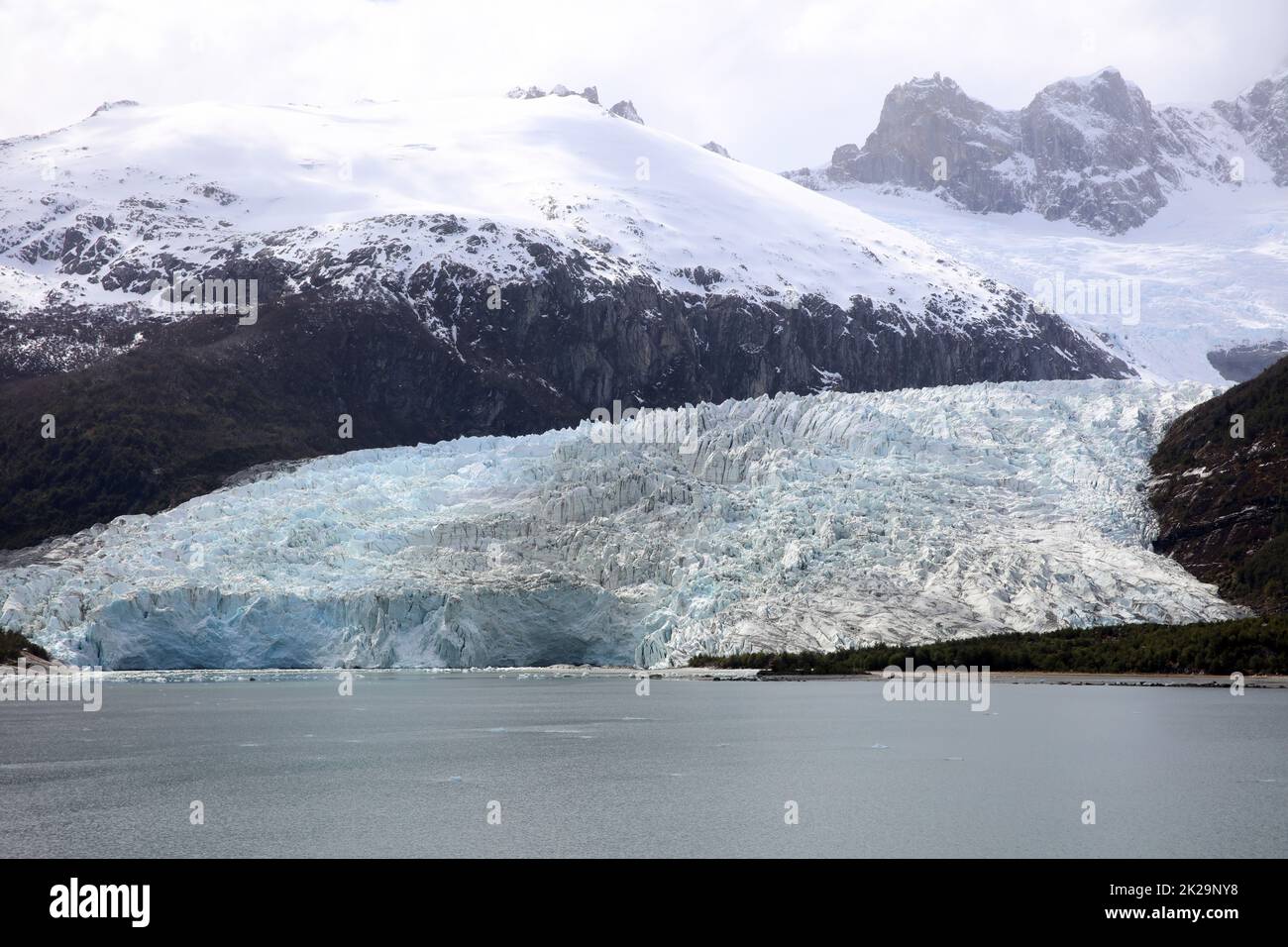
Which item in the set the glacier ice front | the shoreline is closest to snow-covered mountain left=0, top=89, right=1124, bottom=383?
the glacier ice front

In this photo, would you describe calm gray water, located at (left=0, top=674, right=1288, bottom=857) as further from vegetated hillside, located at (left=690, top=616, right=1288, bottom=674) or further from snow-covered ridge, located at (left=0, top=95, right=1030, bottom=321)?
snow-covered ridge, located at (left=0, top=95, right=1030, bottom=321)

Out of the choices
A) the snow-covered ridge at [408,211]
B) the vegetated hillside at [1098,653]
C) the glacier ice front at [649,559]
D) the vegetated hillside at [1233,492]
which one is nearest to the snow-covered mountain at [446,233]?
the snow-covered ridge at [408,211]

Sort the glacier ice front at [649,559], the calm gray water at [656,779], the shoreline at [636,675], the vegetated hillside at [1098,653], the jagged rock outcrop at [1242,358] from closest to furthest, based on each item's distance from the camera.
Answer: the calm gray water at [656,779]
the shoreline at [636,675]
the vegetated hillside at [1098,653]
the glacier ice front at [649,559]
the jagged rock outcrop at [1242,358]

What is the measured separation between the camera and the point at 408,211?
152 meters

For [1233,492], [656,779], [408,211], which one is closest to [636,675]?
[1233,492]

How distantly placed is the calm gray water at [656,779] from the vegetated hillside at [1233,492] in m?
23.5

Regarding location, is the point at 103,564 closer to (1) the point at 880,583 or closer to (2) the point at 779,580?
(2) the point at 779,580

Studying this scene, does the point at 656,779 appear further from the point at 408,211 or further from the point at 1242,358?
the point at 1242,358

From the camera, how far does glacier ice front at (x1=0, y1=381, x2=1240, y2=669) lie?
63.7m

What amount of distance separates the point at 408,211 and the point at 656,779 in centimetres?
13085

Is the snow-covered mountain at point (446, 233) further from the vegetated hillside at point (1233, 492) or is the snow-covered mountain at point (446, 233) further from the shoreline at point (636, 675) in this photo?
the shoreline at point (636, 675)

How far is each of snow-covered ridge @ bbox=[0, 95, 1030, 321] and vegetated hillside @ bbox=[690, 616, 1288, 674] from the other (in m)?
91.2

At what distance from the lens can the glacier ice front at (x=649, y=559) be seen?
63719 millimetres

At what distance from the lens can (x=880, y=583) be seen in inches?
2554
